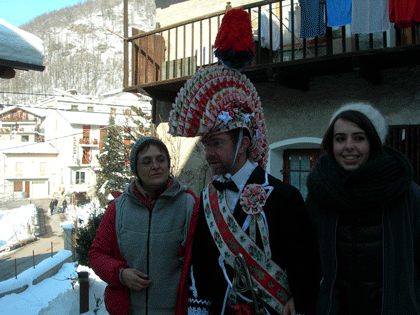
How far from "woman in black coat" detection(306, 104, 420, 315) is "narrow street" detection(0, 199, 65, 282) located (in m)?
14.6

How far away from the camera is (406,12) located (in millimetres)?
3961

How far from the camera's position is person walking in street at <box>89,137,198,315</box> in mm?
2002

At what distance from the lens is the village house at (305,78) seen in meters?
4.42

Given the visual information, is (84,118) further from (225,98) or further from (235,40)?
(225,98)

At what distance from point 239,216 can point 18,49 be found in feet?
6.88

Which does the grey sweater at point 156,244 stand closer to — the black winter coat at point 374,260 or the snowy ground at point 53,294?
the black winter coat at point 374,260

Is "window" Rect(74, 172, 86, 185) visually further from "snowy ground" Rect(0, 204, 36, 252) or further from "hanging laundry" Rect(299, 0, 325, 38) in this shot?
"hanging laundry" Rect(299, 0, 325, 38)

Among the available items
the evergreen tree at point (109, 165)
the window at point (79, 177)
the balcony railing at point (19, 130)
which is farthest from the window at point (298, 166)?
the balcony railing at point (19, 130)

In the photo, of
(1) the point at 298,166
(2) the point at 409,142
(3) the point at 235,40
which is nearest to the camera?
(3) the point at 235,40

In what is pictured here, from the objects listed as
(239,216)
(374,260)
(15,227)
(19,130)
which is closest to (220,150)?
(239,216)

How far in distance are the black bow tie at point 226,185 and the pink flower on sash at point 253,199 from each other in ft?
0.29

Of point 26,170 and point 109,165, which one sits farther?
point 26,170

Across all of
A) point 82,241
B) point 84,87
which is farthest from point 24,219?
point 84,87

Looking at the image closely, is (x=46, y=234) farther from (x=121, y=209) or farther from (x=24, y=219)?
(x=121, y=209)
